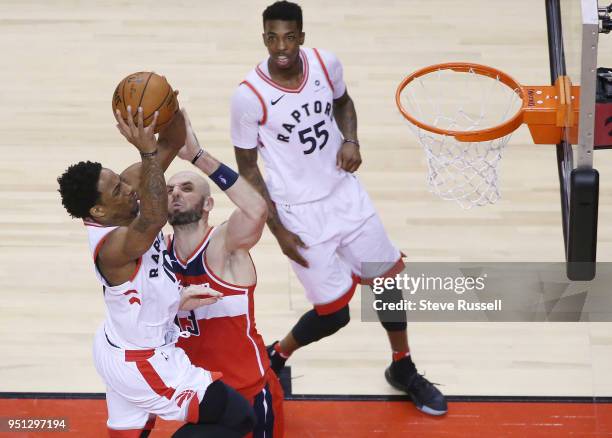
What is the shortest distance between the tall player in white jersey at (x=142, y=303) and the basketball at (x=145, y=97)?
0.21 feet

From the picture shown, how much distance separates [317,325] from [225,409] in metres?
0.94

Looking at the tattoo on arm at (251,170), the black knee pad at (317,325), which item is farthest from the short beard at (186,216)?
the black knee pad at (317,325)

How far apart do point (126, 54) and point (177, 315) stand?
380 cm

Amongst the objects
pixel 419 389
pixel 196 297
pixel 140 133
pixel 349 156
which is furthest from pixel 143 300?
pixel 419 389

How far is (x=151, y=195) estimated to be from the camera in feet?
12.0

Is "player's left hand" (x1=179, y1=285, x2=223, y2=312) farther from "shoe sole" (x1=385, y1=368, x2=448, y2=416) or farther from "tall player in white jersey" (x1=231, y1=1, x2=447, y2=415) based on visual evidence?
"shoe sole" (x1=385, y1=368, x2=448, y2=416)

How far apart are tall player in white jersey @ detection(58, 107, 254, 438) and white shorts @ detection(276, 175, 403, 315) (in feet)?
2.55

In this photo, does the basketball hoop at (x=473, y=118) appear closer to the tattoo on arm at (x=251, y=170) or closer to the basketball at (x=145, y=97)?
the tattoo on arm at (x=251, y=170)

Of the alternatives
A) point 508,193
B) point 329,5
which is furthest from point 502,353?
point 329,5

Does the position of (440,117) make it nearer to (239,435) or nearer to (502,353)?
(502,353)

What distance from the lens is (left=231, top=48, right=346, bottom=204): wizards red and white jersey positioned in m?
4.63

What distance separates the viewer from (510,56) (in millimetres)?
7496

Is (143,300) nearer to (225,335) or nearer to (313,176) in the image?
(225,335)

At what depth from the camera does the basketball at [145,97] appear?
377cm
